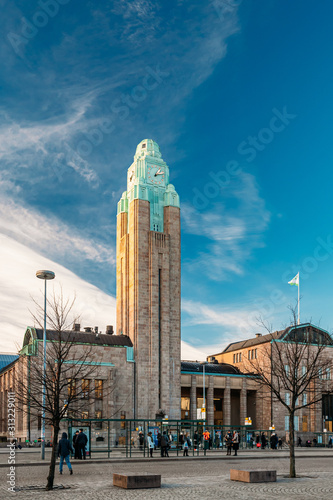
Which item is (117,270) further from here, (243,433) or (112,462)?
(112,462)

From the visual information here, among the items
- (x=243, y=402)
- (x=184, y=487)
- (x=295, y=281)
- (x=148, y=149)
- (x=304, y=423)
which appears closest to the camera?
(x=184, y=487)

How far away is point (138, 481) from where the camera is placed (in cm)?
1909

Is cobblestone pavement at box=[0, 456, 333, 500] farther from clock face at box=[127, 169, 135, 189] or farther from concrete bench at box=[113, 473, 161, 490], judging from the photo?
clock face at box=[127, 169, 135, 189]

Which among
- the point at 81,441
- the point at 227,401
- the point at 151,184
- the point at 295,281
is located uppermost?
the point at 151,184

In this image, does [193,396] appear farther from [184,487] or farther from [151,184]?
[184,487]

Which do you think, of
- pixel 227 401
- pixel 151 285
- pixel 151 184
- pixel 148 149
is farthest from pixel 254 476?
pixel 148 149

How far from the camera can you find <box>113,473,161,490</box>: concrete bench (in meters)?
18.9

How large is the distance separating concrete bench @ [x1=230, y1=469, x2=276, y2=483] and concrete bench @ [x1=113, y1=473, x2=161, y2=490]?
11.4 ft

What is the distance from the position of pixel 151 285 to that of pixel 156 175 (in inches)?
691

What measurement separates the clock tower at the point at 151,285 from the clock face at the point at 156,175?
15 cm

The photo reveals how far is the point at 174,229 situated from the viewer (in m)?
81.6

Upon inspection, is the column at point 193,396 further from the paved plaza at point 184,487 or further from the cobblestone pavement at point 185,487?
the cobblestone pavement at point 185,487

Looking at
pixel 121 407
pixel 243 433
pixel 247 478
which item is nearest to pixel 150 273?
pixel 121 407

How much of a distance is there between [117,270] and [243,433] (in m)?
34.4
